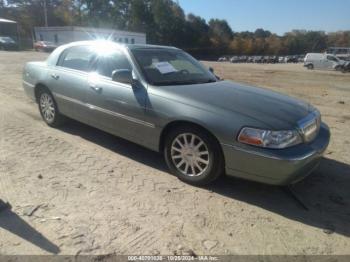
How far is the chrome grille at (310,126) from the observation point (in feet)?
12.3

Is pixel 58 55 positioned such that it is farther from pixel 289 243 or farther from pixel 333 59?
pixel 333 59

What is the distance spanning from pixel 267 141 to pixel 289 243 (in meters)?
0.98

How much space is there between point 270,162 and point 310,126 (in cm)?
86

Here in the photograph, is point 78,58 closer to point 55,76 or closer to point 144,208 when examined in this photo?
point 55,76

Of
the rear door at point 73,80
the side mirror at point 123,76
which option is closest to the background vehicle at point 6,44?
the rear door at point 73,80

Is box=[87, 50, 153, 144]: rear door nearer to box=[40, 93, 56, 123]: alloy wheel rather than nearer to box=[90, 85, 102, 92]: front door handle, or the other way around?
box=[90, 85, 102, 92]: front door handle

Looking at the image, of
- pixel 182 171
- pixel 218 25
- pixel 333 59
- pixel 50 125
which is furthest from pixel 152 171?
pixel 218 25

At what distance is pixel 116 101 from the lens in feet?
15.0

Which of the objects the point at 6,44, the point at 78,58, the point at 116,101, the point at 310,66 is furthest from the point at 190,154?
the point at 6,44

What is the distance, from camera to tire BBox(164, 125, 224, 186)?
379 cm

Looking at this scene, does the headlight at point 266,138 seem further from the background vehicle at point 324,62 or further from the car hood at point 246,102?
the background vehicle at point 324,62

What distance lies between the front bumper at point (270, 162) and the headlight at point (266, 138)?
0.17 ft

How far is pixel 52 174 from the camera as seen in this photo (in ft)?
13.8

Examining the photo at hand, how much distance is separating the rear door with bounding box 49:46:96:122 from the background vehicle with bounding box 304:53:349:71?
103ft
